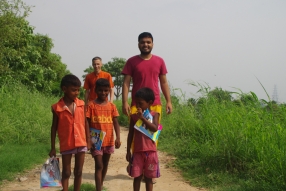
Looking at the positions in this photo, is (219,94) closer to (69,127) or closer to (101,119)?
(101,119)

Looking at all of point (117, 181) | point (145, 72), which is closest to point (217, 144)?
point (117, 181)

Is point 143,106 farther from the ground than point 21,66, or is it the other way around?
point 21,66

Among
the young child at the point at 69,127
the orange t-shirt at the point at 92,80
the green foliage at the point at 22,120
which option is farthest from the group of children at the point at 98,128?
the green foliage at the point at 22,120

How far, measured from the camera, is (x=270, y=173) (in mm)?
4270

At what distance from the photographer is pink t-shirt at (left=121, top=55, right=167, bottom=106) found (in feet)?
15.0

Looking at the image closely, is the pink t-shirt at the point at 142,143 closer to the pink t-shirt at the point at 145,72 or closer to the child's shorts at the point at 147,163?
the child's shorts at the point at 147,163

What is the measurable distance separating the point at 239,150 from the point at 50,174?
2.76m

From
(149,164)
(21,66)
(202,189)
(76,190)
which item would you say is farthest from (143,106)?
(21,66)

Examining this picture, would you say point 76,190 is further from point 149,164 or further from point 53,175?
point 149,164

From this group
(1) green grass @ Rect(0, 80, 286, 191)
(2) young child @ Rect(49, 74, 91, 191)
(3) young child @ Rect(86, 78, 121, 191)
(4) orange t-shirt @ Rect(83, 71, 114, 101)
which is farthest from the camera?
(4) orange t-shirt @ Rect(83, 71, 114, 101)

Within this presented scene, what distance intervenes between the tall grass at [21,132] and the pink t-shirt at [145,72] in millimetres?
2418

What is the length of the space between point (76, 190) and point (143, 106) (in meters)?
1.25

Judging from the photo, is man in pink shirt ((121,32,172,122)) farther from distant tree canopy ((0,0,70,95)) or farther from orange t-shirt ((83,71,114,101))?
distant tree canopy ((0,0,70,95))

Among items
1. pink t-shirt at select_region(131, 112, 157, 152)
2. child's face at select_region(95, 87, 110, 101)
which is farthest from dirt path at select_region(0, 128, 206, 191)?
child's face at select_region(95, 87, 110, 101)
